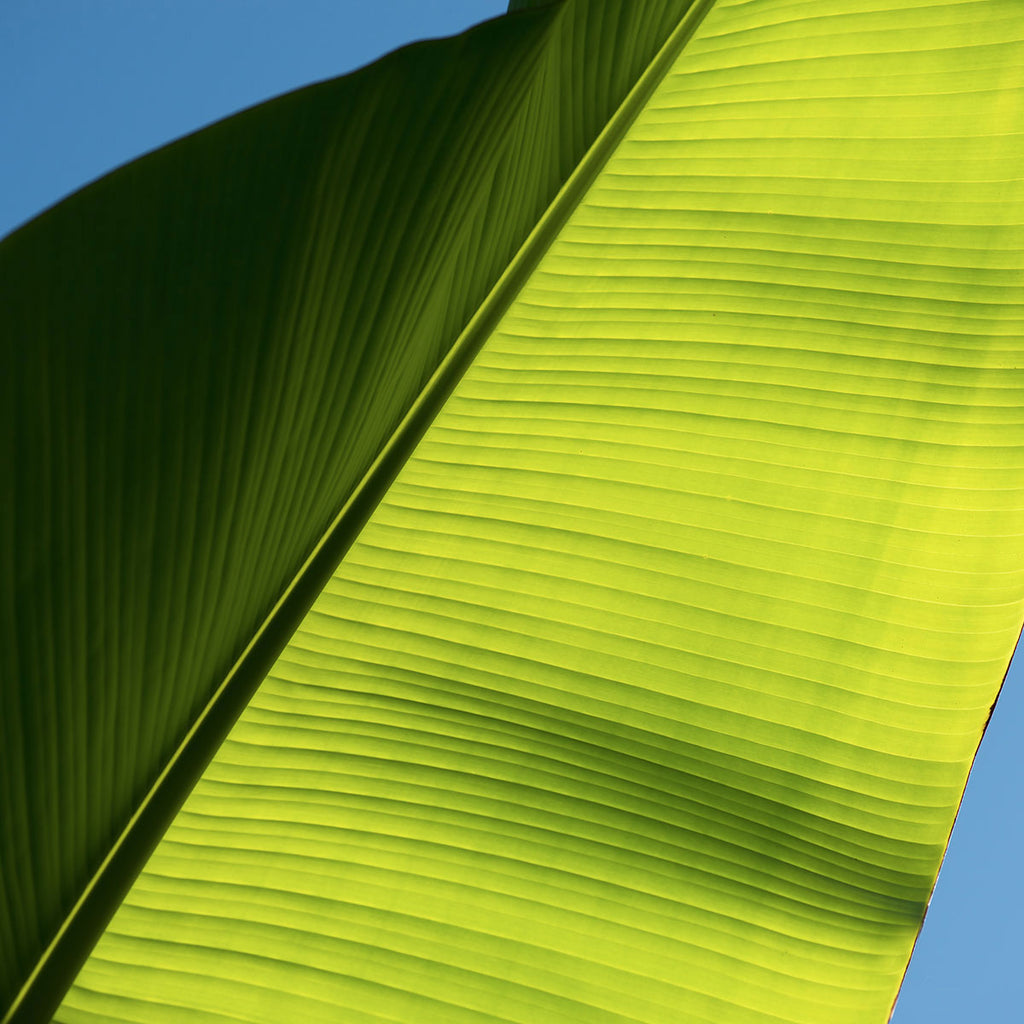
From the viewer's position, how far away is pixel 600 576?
57 cm

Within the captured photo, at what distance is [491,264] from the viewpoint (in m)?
0.57

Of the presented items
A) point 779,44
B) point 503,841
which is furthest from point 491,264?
point 503,841

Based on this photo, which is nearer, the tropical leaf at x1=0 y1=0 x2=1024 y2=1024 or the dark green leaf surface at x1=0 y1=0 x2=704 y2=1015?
the dark green leaf surface at x1=0 y1=0 x2=704 y2=1015

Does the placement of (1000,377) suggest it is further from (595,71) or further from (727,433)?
(595,71)

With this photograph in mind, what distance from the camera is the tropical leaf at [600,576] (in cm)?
47

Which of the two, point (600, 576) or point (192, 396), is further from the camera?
point (600, 576)

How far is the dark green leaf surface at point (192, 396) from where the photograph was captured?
365mm

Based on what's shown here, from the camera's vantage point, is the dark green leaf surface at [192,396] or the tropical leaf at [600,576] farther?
the tropical leaf at [600,576]

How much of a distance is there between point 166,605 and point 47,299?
161 mm

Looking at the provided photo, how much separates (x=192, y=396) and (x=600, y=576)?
0.92 ft

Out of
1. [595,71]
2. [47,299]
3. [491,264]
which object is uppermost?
[595,71]

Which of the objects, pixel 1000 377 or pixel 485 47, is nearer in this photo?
pixel 485 47

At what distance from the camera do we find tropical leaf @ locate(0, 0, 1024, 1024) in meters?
0.47

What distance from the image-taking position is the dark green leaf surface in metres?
0.36
